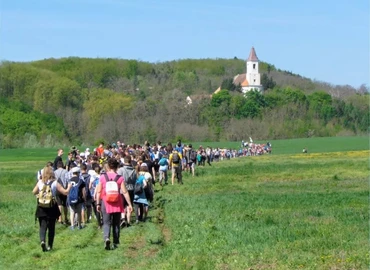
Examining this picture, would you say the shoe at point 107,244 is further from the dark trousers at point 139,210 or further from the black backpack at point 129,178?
the dark trousers at point 139,210

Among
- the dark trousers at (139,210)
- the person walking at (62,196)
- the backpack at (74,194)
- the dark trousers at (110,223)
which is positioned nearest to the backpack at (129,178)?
the dark trousers at (139,210)

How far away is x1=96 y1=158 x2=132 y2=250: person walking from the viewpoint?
18594mm

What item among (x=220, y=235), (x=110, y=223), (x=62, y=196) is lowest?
(x=220, y=235)

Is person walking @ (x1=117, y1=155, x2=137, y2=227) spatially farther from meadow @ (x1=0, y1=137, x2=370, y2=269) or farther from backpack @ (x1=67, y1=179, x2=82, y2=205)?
backpack @ (x1=67, y1=179, x2=82, y2=205)

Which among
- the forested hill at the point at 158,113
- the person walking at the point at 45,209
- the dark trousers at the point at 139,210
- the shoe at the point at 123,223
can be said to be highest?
the forested hill at the point at 158,113

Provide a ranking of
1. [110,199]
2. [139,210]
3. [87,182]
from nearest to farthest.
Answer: [110,199] < [87,182] < [139,210]

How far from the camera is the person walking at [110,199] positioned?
732 inches

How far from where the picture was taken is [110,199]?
18.6 m

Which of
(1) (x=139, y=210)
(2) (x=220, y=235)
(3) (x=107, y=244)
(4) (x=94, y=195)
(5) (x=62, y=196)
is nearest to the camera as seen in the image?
(3) (x=107, y=244)

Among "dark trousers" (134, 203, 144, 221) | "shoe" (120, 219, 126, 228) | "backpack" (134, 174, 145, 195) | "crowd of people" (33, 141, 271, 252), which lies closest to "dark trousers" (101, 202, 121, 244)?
"crowd of people" (33, 141, 271, 252)

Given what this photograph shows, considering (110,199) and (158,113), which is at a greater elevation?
(158,113)

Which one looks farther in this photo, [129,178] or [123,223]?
[129,178]

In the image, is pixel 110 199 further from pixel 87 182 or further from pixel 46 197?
pixel 87 182

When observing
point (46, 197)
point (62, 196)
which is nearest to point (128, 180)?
point (62, 196)
